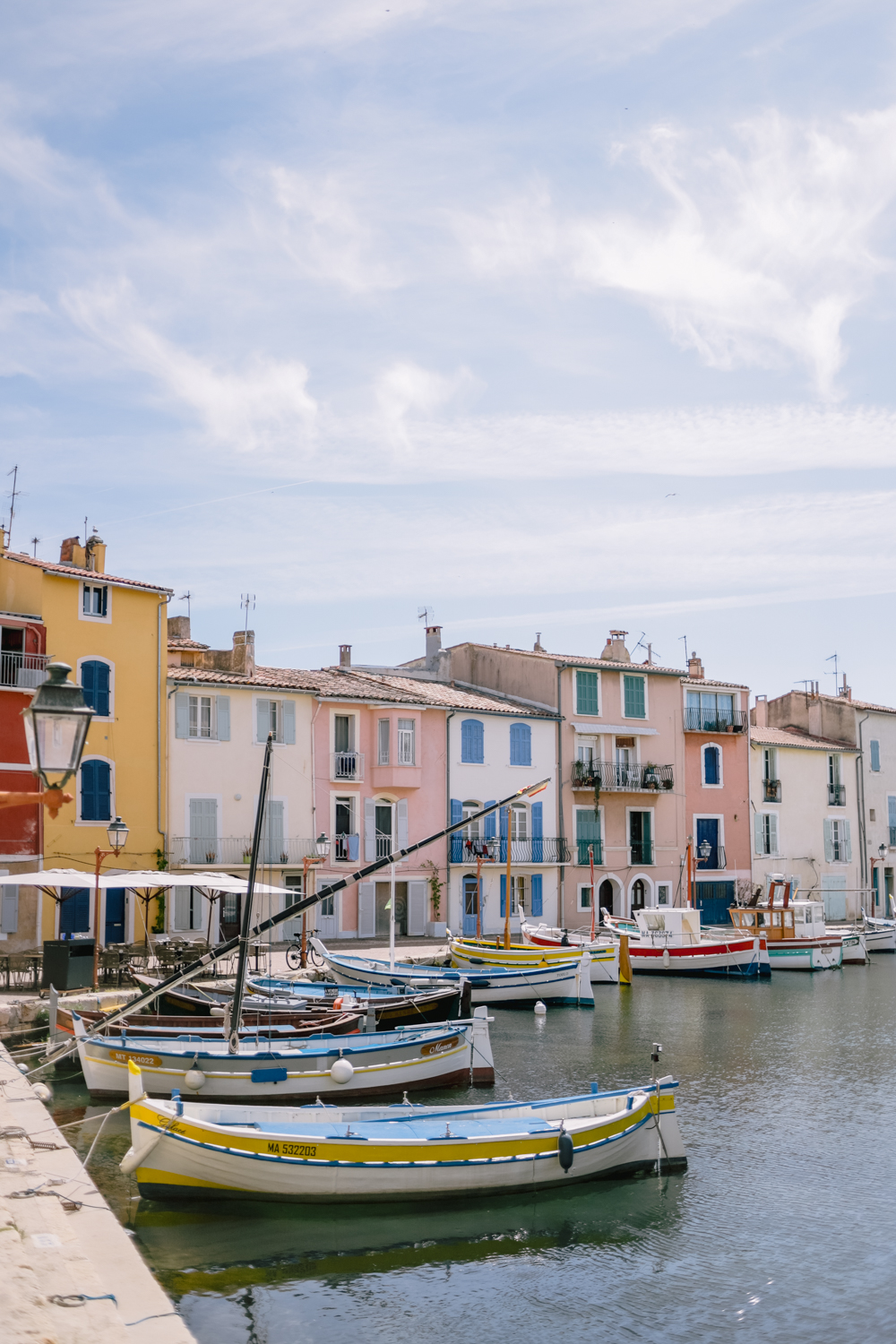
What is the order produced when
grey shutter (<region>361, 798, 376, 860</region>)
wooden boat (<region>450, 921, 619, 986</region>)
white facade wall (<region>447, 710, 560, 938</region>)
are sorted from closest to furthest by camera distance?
wooden boat (<region>450, 921, 619, 986</region>), grey shutter (<region>361, 798, 376, 860</region>), white facade wall (<region>447, 710, 560, 938</region>)

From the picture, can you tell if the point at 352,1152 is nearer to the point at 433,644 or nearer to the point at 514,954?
the point at 514,954

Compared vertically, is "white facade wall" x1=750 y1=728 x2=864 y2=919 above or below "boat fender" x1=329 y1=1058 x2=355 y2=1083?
above

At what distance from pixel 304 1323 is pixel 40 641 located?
2577 cm

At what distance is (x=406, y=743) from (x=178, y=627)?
907cm

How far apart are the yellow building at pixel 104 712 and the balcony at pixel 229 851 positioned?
741 millimetres

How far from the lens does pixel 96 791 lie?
36.2 meters

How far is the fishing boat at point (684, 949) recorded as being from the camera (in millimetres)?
43156

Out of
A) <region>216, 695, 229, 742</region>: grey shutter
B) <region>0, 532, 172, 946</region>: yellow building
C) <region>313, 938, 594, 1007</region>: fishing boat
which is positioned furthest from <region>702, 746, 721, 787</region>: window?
<region>0, 532, 172, 946</region>: yellow building

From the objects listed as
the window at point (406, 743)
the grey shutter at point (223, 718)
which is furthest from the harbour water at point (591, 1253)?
the window at point (406, 743)

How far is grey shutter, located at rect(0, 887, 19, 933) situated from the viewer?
108 feet

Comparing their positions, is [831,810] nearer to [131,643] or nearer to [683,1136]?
[131,643]

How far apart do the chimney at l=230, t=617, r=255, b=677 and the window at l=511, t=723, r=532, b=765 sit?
10.9 m

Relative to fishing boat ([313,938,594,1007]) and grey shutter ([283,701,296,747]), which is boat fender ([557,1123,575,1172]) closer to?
fishing boat ([313,938,594,1007])

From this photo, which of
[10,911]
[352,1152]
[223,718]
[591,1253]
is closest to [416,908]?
[223,718]
